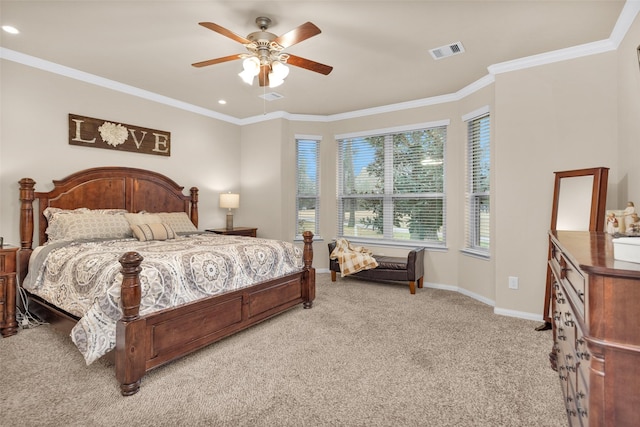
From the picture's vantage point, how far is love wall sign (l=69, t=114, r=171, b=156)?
381 centimetres

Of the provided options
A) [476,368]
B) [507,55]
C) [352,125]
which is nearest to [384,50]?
[507,55]

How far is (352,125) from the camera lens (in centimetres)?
544

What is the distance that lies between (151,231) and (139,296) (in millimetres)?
1720

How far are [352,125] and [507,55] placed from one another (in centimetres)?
254

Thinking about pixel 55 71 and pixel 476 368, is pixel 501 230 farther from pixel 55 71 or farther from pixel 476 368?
pixel 55 71

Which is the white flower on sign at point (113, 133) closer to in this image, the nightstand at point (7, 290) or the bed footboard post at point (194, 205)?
the bed footboard post at point (194, 205)

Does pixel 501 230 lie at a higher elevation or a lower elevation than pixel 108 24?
lower

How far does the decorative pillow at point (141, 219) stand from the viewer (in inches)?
147

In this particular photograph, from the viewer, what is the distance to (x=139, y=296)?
2102 mm

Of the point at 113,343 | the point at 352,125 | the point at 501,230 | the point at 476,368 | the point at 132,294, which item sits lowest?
the point at 476,368

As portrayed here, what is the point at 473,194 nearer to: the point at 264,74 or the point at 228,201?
the point at 264,74

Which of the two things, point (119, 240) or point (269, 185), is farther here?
point (269, 185)

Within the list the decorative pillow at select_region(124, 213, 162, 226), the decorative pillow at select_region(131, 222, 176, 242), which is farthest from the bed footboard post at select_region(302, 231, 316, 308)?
the decorative pillow at select_region(124, 213, 162, 226)

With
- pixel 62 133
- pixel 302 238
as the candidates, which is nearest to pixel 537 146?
pixel 302 238
